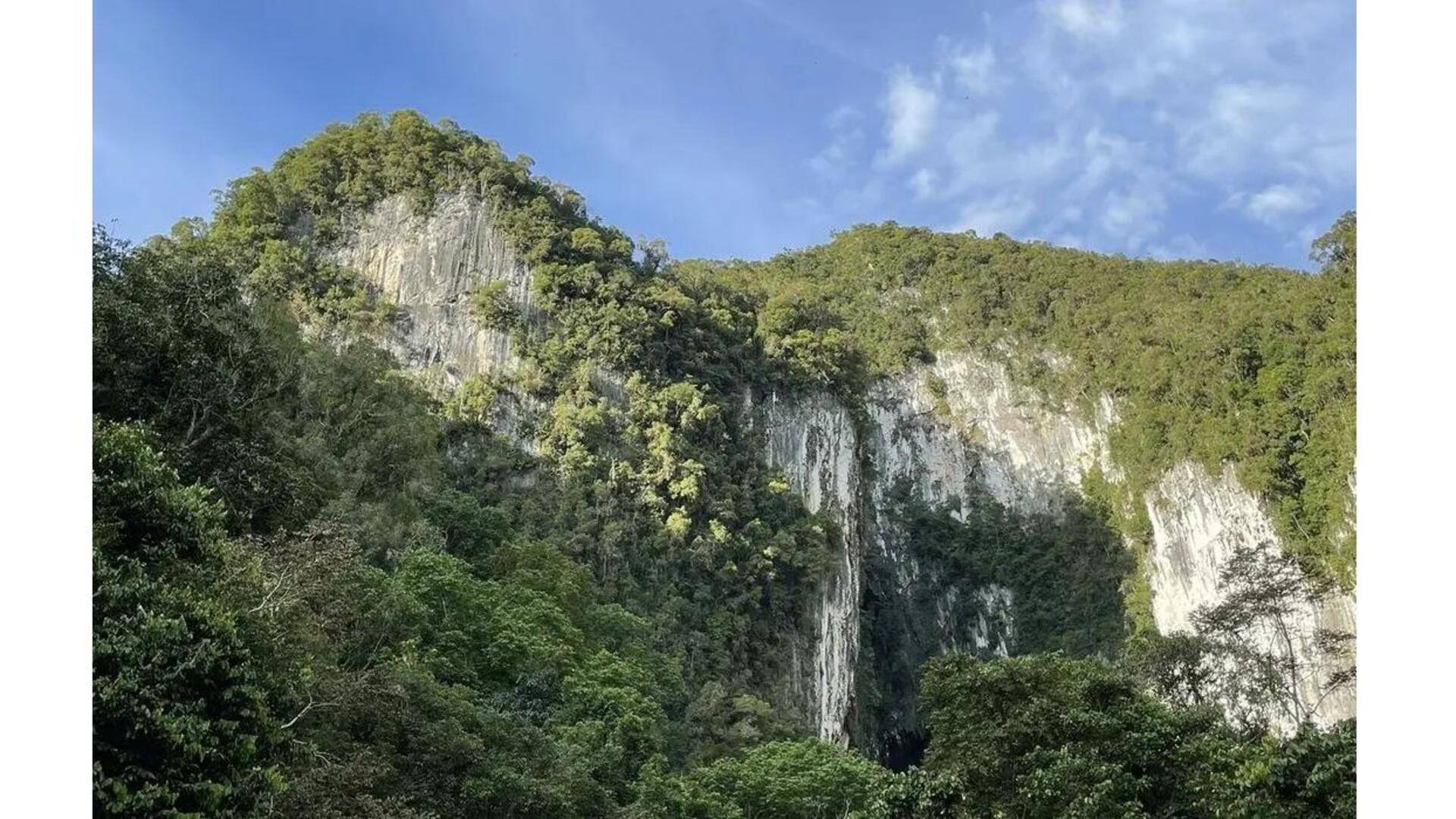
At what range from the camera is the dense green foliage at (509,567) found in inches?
281

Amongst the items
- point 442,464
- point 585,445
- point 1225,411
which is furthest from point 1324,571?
point 442,464

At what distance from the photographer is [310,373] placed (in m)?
18.1

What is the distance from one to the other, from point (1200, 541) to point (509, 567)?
87.5 ft

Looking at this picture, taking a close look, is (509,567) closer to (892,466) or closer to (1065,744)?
(1065,744)

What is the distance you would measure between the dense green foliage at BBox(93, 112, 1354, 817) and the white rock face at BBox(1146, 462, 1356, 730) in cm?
123

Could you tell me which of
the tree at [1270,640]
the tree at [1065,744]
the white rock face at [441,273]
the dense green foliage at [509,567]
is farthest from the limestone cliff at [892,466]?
the tree at [1065,744]

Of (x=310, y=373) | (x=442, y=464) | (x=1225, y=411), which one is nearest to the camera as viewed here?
(x=310, y=373)

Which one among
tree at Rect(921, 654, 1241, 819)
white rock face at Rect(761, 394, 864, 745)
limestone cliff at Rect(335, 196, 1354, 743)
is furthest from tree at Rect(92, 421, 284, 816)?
white rock face at Rect(761, 394, 864, 745)

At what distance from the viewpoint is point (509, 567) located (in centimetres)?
2048

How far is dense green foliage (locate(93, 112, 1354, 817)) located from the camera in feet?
23.4

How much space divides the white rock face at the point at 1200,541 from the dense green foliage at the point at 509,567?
4.05ft
